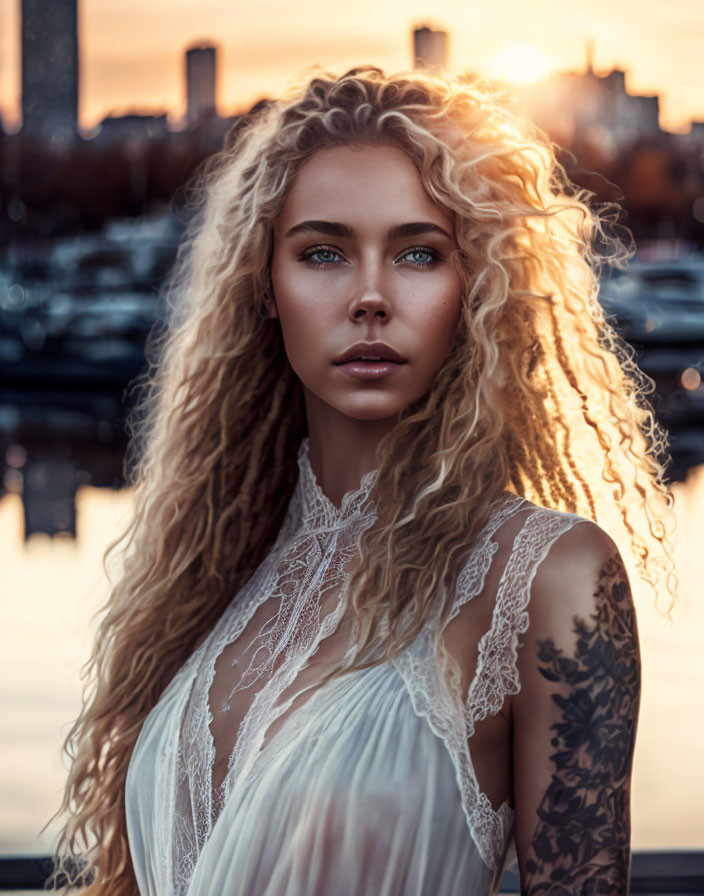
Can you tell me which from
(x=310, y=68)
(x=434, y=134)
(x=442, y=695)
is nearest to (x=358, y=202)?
(x=434, y=134)

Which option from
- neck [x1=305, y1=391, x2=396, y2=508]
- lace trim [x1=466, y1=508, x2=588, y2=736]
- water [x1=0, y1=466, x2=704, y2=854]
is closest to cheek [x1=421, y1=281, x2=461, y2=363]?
neck [x1=305, y1=391, x2=396, y2=508]

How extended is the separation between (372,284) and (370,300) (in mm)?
25

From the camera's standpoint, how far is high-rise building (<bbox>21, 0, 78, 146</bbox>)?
49.5m

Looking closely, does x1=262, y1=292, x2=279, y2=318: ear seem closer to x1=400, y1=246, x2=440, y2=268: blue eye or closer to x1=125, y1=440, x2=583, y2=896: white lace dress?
x1=400, y1=246, x2=440, y2=268: blue eye

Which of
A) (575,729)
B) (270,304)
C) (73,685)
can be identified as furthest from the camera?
(73,685)

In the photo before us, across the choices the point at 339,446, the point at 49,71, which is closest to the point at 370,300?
the point at 339,446

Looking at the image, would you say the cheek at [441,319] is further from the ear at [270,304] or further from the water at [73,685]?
the water at [73,685]

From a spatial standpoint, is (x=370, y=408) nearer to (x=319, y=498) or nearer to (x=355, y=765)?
(x=319, y=498)

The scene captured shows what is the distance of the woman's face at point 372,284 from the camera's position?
1.78m

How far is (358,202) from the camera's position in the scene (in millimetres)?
1800

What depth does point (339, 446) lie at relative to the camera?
1982 mm

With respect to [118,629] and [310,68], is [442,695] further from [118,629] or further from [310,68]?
[310,68]

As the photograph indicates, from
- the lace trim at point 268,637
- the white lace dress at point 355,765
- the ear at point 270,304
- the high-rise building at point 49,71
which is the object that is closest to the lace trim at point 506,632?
the white lace dress at point 355,765

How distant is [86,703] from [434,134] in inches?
40.3
